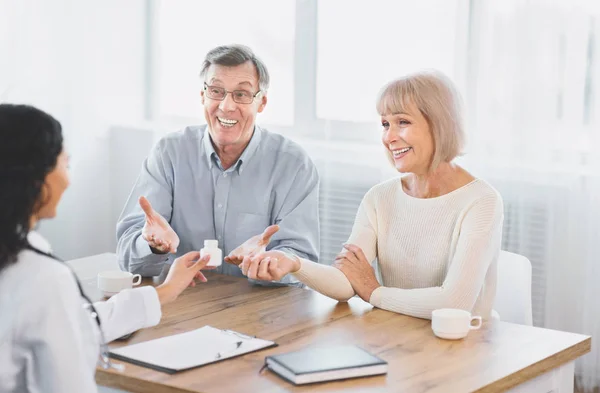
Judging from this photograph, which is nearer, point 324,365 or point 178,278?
point 324,365

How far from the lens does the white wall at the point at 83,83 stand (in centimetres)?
441

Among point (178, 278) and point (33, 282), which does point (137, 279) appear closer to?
point (178, 278)

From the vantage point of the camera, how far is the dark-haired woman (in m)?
1.58

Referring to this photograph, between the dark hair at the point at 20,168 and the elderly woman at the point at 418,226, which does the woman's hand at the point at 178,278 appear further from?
the dark hair at the point at 20,168

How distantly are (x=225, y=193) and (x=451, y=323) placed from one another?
103cm

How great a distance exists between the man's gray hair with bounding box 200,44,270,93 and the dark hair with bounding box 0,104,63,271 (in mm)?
1407

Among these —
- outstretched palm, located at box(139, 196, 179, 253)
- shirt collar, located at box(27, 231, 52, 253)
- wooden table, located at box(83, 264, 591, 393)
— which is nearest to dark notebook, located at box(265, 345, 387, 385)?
wooden table, located at box(83, 264, 591, 393)

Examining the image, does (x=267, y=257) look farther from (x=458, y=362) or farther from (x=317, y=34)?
(x=317, y=34)

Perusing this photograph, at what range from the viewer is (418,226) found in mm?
2609

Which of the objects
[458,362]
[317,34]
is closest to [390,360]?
[458,362]

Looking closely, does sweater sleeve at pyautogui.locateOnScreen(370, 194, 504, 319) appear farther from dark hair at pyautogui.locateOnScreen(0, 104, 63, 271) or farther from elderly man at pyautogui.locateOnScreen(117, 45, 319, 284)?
dark hair at pyautogui.locateOnScreen(0, 104, 63, 271)

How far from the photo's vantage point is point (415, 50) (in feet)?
12.7

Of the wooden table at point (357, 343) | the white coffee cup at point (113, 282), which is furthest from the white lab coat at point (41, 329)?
the white coffee cup at point (113, 282)

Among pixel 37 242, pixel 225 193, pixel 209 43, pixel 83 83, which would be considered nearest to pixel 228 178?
pixel 225 193
